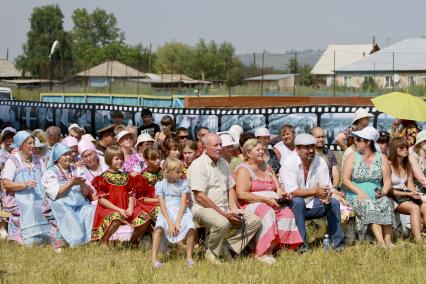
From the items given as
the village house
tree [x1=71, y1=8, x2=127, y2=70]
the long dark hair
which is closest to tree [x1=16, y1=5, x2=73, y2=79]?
tree [x1=71, y1=8, x2=127, y2=70]

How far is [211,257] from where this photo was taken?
10555 mm

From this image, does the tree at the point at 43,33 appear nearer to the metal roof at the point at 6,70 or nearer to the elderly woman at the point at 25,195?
the metal roof at the point at 6,70

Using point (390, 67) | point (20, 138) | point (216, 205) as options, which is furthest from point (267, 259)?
point (390, 67)

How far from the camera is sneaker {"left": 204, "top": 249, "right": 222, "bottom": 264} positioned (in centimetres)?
1042

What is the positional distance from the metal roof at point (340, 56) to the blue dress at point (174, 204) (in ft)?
276

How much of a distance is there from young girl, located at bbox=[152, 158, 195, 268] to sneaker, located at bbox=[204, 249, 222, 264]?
0.20 metres

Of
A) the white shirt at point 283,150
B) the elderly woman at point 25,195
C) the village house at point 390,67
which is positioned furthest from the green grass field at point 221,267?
the village house at point 390,67

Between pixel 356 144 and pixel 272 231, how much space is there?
5.91 ft

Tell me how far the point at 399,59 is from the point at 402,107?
56.7m

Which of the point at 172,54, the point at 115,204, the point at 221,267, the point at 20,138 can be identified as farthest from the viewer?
the point at 172,54

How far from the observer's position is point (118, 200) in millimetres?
11523

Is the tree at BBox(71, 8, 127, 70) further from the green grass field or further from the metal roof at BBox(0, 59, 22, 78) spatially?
the green grass field

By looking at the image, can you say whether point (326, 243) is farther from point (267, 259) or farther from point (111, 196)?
point (111, 196)

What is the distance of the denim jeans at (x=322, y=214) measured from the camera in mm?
10883
